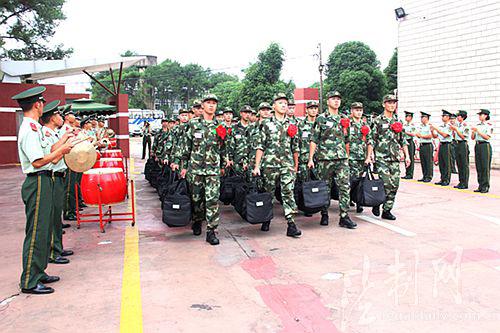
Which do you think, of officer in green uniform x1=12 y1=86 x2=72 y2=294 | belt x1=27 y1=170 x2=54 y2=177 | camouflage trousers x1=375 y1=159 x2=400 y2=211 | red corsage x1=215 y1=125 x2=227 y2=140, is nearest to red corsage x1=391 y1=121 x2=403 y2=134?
camouflage trousers x1=375 y1=159 x2=400 y2=211

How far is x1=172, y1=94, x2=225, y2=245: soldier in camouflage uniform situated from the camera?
571cm

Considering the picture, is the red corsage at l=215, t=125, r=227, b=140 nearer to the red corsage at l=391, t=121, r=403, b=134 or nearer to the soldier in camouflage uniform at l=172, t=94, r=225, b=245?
the soldier in camouflage uniform at l=172, t=94, r=225, b=245

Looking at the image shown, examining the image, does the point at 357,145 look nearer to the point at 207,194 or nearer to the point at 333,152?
the point at 333,152

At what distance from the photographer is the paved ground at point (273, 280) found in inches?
136

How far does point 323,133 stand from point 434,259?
242 centimetres

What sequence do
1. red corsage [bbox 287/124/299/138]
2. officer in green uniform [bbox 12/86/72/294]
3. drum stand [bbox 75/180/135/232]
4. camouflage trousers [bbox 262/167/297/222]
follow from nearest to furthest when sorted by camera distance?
officer in green uniform [bbox 12/86/72/294] < camouflage trousers [bbox 262/167/297/222] < red corsage [bbox 287/124/299/138] < drum stand [bbox 75/180/135/232]

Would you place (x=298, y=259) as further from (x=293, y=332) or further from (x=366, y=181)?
(x=366, y=181)

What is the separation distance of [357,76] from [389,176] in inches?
1194

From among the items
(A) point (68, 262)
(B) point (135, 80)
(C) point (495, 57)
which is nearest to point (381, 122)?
(A) point (68, 262)

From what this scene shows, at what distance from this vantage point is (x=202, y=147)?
5.72m

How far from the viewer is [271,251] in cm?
536

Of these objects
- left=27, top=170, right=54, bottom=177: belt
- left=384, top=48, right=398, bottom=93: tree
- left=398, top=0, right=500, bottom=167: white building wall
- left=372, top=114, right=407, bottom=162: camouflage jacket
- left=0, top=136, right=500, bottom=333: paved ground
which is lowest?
left=0, top=136, right=500, bottom=333: paved ground

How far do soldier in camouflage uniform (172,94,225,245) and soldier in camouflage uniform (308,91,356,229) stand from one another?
5.03 ft

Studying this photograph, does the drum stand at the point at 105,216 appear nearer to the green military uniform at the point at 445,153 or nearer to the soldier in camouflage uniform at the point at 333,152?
the soldier in camouflage uniform at the point at 333,152
